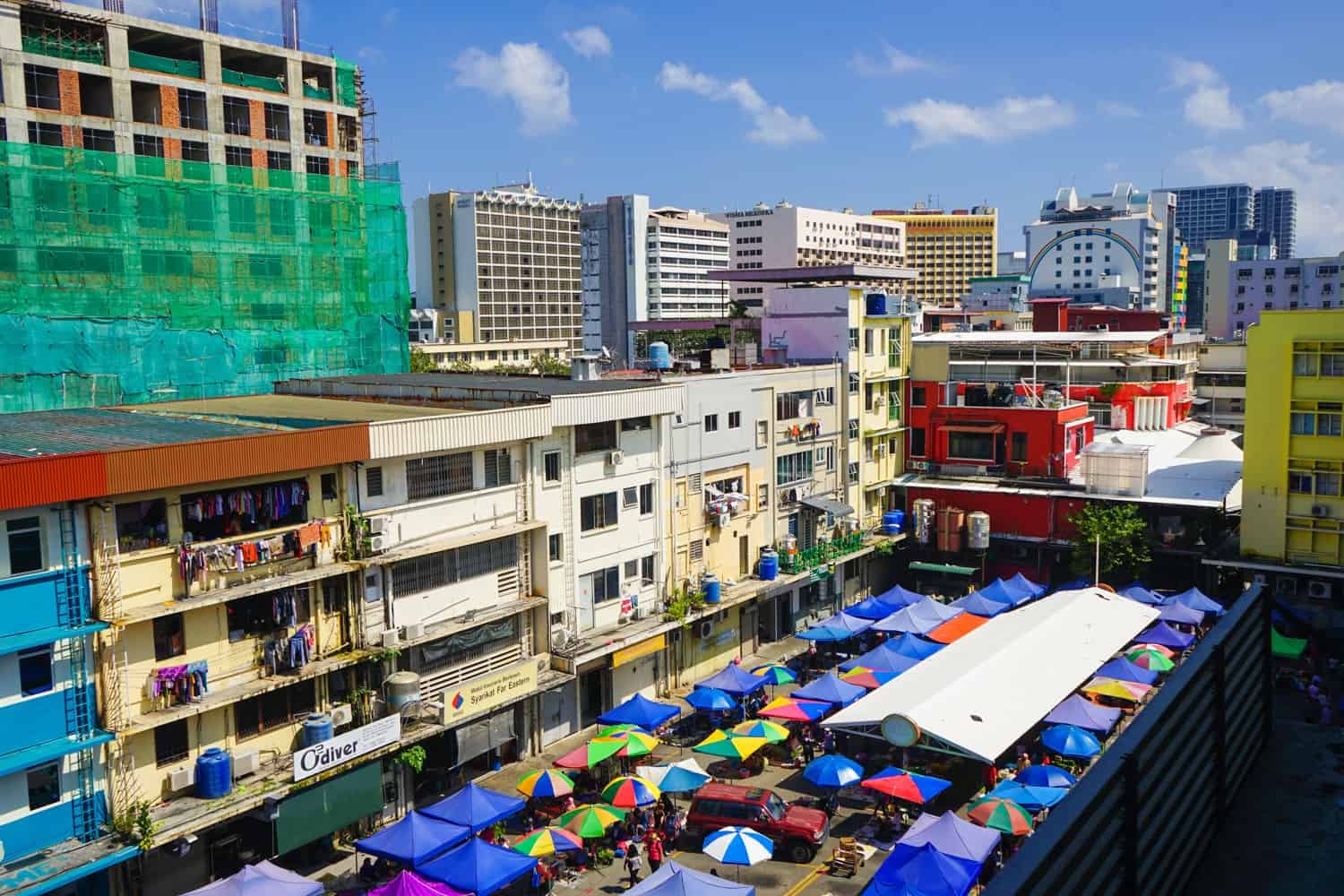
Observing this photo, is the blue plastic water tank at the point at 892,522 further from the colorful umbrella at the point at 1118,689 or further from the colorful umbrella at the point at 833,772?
the colorful umbrella at the point at 833,772

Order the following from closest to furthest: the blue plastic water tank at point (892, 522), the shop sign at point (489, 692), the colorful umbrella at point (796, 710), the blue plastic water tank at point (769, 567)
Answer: the shop sign at point (489, 692) → the colorful umbrella at point (796, 710) → the blue plastic water tank at point (769, 567) → the blue plastic water tank at point (892, 522)

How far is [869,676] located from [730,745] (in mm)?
6874

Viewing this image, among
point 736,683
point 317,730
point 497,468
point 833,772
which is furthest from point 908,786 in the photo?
point 317,730

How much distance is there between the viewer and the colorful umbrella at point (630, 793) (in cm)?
2722

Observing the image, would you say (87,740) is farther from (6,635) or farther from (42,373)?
(42,373)

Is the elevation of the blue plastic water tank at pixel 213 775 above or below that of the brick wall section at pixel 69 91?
below

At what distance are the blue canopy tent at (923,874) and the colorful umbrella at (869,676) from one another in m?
11.6

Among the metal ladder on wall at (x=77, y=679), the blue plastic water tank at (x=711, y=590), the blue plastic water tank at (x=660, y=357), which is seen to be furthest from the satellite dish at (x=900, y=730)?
the blue plastic water tank at (x=660, y=357)

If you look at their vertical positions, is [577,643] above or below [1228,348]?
below

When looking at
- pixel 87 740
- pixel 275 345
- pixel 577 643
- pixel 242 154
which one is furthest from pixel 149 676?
pixel 242 154

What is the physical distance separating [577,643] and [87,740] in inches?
566

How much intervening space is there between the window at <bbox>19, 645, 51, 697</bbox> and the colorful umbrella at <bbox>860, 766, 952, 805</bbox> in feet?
60.0

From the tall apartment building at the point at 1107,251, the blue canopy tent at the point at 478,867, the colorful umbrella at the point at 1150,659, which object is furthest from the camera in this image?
the tall apartment building at the point at 1107,251

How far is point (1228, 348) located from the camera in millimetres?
71000
